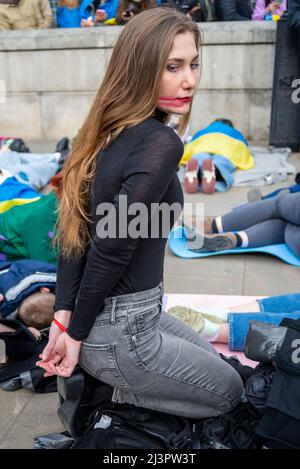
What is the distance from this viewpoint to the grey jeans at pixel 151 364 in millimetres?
1966

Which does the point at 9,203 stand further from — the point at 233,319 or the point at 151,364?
the point at 151,364

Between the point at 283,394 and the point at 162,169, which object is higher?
the point at 162,169

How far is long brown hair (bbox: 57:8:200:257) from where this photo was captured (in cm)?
184

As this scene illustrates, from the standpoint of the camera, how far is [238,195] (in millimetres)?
5895

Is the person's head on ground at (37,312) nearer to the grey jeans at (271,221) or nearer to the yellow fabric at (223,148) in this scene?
the grey jeans at (271,221)

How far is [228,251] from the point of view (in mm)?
4410

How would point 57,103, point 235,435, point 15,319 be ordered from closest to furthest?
point 235,435 → point 15,319 → point 57,103

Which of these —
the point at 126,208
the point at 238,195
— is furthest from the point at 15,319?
the point at 238,195

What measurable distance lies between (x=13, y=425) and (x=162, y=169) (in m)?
1.39

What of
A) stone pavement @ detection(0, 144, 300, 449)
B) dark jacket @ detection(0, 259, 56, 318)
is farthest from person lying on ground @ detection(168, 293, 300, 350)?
dark jacket @ detection(0, 259, 56, 318)

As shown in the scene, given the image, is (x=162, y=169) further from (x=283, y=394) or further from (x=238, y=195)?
(x=238, y=195)

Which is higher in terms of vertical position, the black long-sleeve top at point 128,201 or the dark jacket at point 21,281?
the black long-sleeve top at point 128,201

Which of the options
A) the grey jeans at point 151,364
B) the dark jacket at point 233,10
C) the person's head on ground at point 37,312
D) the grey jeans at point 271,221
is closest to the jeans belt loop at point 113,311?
the grey jeans at point 151,364

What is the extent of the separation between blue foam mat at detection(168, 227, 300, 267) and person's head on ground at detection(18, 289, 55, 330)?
1.55 m
